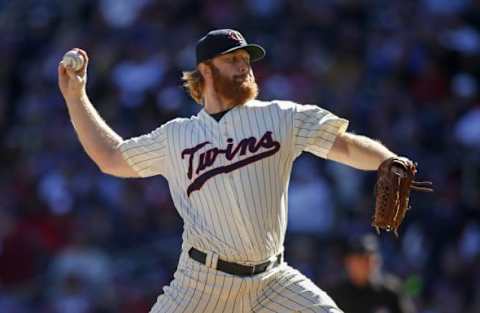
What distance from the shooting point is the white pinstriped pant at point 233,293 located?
17.8 feet

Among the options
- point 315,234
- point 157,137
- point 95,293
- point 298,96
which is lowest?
point 95,293

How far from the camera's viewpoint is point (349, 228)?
34.0 ft

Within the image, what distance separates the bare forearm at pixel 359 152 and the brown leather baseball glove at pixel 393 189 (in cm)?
5

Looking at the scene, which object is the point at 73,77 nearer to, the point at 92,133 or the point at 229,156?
the point at 92,133

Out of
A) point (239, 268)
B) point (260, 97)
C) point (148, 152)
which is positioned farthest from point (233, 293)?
point (260, 97)

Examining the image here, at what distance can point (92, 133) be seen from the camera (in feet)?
18.8

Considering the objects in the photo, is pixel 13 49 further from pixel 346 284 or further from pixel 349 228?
pixel 346 284

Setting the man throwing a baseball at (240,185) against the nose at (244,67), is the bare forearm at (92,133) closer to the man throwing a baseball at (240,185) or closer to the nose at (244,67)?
the man throwing a baseball at (240,185)

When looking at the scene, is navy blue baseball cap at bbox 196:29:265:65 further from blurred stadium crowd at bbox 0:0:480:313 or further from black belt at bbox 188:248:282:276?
blurred stadium crowd at bbox 0:0:480:313

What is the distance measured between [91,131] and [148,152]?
280mm

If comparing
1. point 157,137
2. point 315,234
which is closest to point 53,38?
point 315,234

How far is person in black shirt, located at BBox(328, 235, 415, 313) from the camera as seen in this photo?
7961mm

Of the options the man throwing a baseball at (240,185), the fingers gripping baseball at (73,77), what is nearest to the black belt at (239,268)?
the man throwing a baseball at (240,185)

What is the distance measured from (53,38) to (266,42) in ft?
9.66
